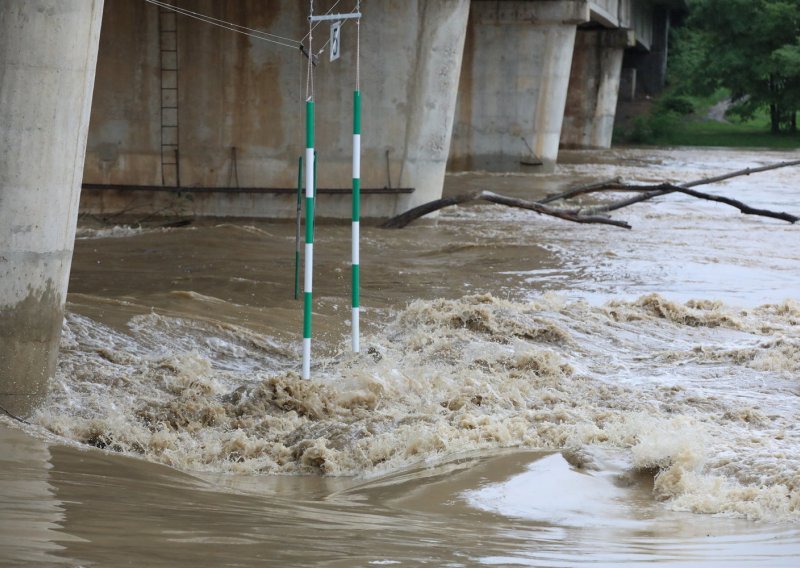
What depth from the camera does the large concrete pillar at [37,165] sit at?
7543 millimetres

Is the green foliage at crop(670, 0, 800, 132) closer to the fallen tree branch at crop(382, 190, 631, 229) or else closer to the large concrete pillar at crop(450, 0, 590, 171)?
the large concrete pillar at crop(450, 0, 590, 171)

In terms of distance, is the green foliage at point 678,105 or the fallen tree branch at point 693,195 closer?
the fallen tree branch at point 693,195

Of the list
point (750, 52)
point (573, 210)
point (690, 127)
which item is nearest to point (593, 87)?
point (750, 52)

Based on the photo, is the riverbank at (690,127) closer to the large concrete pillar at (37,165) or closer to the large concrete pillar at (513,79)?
the large concrete pillar at (513,79)

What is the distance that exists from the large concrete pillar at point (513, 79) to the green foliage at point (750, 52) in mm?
22744

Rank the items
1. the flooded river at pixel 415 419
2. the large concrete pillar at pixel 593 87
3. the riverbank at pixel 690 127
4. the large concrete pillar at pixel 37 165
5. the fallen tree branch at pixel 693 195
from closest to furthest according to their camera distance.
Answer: the flooded river at pixel 415 419, the large concrete pillar at pixel 37 165, the fallen tree branch at pixel 693 195, the large concrete pillar at pixel 593 87, the riverbank at pixel 690 127

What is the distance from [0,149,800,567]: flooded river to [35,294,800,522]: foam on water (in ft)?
0.08

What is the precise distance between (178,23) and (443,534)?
54.3ft

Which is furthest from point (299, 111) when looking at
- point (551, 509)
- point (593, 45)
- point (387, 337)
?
point (593, 45)

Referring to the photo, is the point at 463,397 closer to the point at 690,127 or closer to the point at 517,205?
the point at 517,205

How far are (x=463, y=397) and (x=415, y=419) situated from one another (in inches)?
27.4

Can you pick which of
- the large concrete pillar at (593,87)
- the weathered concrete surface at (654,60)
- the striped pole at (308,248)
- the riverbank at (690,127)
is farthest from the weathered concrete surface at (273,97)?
the weathered concrete surface at (654,60)

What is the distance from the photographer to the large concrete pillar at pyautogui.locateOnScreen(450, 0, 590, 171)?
3188cm

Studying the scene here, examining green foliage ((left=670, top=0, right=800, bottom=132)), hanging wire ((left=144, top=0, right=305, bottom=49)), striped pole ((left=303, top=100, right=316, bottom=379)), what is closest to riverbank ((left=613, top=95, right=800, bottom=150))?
green foliage ((left=670, top=0, right=800, bottom=132))
